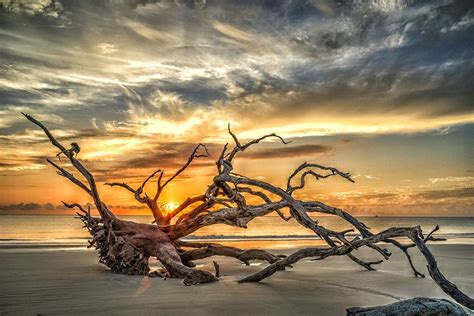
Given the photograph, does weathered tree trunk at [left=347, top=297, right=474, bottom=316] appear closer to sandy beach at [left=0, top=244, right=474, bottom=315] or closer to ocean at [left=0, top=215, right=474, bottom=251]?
sandy beach at [left=0, top=244, right=474, bottom=315]

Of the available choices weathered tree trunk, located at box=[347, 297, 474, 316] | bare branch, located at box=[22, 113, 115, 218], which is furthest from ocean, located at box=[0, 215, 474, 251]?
weathered tree trunk, located at box=[347, 297, 474, 316]

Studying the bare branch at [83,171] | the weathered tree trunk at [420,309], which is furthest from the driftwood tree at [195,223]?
the weathered tree trunk at [420,309]

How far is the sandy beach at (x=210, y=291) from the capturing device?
16.2 feet

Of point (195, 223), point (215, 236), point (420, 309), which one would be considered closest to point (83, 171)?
point (195, 223)

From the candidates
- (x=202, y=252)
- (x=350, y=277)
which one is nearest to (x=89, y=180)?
(x=202, y=252)

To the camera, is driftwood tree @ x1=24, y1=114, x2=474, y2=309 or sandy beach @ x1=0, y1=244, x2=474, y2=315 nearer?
sandy beach @ x1=0, y1=244, x2=474, y2=315

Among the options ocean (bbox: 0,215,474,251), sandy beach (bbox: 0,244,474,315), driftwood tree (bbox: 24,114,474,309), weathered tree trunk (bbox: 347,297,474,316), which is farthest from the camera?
ocean (bbox: 0,215,474,251)

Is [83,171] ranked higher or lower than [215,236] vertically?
higher

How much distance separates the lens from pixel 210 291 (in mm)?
6012

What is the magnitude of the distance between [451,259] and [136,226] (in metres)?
8.70

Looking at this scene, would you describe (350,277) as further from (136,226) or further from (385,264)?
(136,226)

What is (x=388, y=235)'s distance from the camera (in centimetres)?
566

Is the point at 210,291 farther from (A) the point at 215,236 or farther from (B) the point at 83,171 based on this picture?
(A) the point at 215,236

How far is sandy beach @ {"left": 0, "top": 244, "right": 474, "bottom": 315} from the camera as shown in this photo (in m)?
4.94
